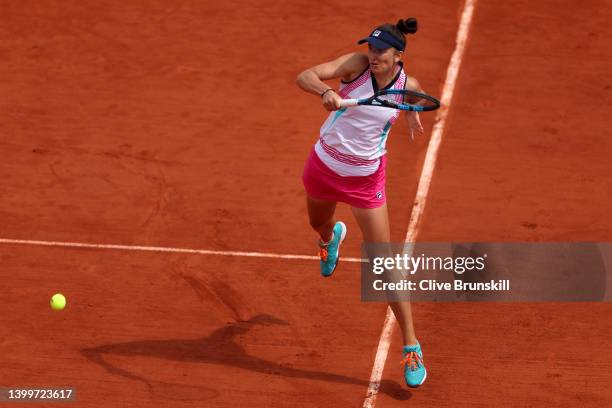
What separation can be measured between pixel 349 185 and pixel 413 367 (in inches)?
63.7

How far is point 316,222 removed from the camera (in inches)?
411

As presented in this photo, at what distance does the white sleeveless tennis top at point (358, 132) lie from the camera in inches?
360

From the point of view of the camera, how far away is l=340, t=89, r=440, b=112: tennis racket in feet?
29.3

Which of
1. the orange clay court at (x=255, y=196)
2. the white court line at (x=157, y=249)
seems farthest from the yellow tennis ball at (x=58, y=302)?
the white court line at (x=157, y=249)

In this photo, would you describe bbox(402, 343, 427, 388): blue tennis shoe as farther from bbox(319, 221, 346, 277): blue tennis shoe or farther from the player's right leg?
bbox(319, 221, 346, 277): blue tennis shoe

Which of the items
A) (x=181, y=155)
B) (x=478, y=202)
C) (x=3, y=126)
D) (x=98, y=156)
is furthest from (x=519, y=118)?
(x=3, y=126)

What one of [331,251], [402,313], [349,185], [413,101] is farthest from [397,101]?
[331,251]

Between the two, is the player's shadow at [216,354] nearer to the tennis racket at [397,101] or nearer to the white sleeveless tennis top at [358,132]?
the white sleeveless tennis top at [358,132]

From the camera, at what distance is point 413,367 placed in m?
9.56

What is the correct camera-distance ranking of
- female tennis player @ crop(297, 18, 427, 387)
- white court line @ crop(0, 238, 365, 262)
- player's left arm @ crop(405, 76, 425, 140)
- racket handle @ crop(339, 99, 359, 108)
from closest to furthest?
racket handle @ crop(339, 99, 359, 108), female tennis player @ crop(297, 18, 427, 387), player's left arm @ crop(405, 76, 425, 140), white court line @ crop(0, 238, 365, 262)

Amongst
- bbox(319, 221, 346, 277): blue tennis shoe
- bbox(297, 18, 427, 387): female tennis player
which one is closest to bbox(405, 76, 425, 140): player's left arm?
bbox(297, 18, 427, 387): female tennis player

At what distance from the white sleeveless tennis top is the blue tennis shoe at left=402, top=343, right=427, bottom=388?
153 centimetres

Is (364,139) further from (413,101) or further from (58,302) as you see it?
(58,302)

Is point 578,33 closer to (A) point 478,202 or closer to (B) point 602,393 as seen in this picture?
(A) point 478,202
